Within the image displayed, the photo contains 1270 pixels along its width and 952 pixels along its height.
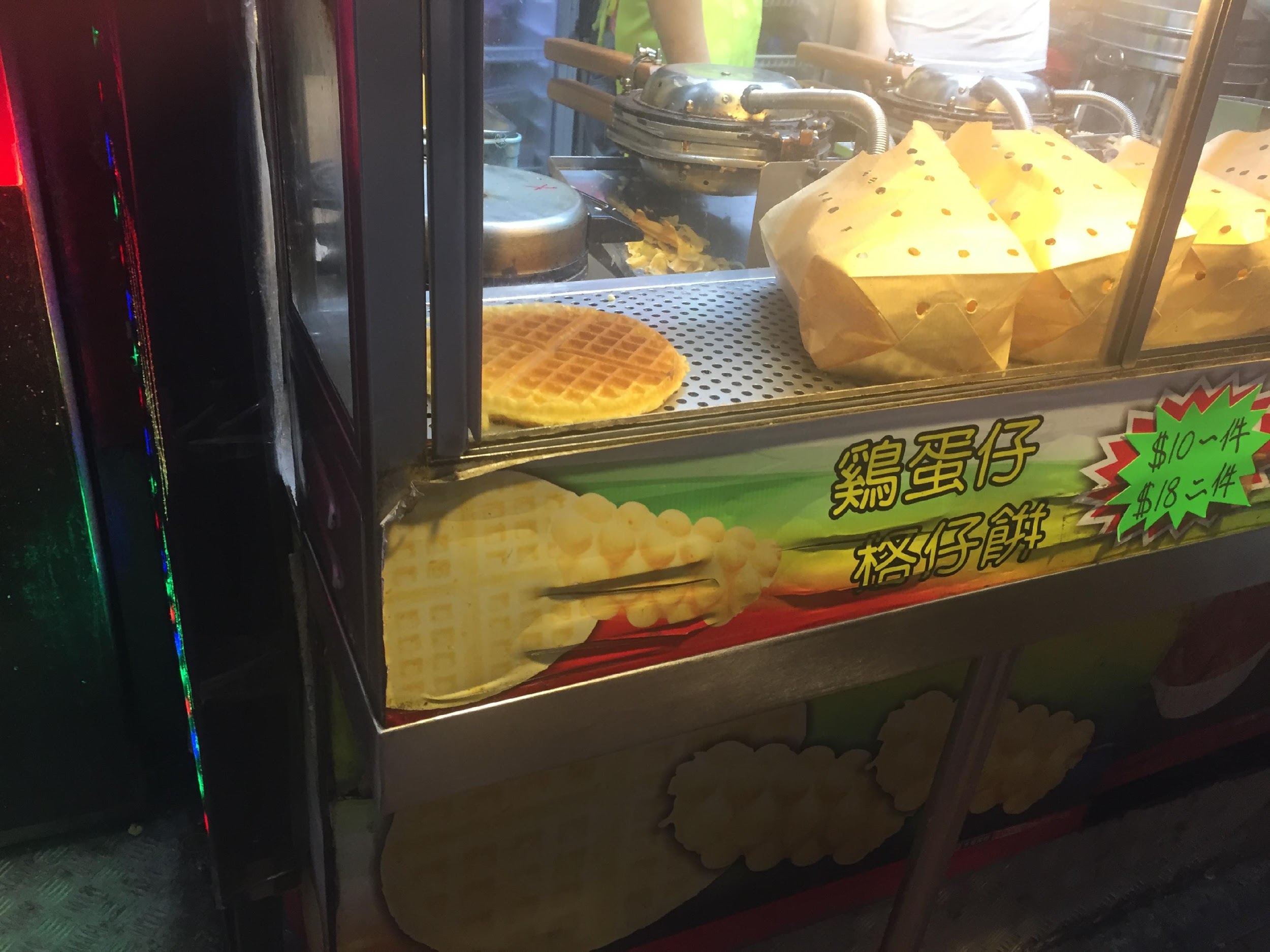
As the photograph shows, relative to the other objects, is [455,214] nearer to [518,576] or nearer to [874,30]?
[518,576]

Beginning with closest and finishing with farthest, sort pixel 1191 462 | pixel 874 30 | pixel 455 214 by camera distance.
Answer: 1. pixel 455 214
2. pixel 1191 462
3. pixel 874 30

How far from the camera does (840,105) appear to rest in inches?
56.6

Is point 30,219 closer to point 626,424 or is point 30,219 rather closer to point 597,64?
point 597,64

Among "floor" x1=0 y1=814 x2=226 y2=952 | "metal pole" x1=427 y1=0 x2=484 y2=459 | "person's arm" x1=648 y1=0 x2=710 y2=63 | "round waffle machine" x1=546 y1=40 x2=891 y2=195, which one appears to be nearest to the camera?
"metal pole" x1=427 y1=0 x2=484 y2=459

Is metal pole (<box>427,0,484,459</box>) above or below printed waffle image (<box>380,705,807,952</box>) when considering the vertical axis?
above

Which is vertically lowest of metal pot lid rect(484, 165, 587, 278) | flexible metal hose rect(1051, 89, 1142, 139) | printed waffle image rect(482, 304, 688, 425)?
printed waffle image rect(482, 304, 688, 425)

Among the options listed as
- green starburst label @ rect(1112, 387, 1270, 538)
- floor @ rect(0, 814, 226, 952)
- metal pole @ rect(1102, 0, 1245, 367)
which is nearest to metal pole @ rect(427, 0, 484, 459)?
metal pole @ rect(1102, 0, 1245, 367)

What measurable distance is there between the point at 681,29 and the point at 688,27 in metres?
0.02

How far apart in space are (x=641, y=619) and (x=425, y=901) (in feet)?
2.78

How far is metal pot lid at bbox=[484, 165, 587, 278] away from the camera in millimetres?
1324

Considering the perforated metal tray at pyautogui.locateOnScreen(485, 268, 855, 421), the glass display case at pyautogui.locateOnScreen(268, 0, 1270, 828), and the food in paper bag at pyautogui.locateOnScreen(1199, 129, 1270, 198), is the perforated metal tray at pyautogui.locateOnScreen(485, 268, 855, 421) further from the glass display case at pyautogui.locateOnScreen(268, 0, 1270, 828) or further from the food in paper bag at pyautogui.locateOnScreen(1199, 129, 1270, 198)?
the food in paper bag at pyautogui.locateOnScreen(1199, 129, 1270, 198)

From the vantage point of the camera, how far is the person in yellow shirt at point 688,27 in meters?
2.10

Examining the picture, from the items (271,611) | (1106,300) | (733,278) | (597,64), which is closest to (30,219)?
(271,611)

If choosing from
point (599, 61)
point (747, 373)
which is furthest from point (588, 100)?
point (747, 373)
